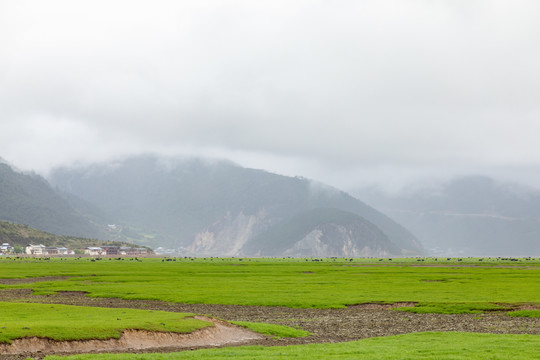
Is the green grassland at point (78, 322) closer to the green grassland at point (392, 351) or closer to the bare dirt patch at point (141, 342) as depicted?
the bare dirt patch at point (141, 342)

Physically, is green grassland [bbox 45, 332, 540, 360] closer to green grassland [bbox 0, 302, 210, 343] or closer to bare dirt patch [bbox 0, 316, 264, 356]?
bare dirt patch [bbox 0, 316, 264, 356]

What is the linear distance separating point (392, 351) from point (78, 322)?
23296 mm

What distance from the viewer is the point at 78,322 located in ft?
138

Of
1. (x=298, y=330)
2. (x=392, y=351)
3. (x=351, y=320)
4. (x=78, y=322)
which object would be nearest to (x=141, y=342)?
(x=78, y=322)

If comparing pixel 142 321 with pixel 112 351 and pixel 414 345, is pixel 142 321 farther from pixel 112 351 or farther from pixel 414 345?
pixel 414 345

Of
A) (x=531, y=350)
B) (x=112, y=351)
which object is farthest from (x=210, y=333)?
(x=531, y=350)

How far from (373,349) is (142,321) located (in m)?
18.5

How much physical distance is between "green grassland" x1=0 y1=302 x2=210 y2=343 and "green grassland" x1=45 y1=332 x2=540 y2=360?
5313mm

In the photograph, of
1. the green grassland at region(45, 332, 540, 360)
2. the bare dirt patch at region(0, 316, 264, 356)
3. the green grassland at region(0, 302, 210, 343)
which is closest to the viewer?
the green grassland at region(45, 332, 540, 360)

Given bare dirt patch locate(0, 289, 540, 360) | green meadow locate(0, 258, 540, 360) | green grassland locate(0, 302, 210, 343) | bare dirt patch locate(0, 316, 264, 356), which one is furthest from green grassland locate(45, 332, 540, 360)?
green grassland locate(0, 302, 210, 343)

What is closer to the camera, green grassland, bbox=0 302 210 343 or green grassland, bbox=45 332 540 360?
green grassland, bbox=45 332 540 360

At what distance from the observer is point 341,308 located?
200 feet

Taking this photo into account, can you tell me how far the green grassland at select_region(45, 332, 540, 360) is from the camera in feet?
102

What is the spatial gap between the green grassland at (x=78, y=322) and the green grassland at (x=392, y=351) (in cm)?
531
